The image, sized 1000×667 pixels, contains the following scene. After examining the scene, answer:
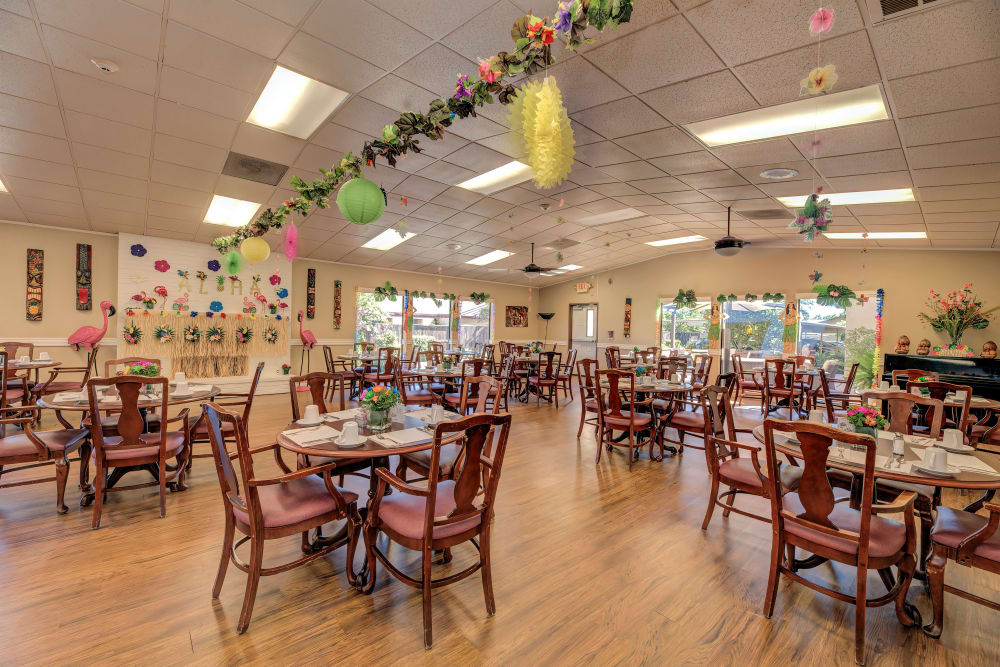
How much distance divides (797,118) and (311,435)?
4.45 m

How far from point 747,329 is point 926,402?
278 inches

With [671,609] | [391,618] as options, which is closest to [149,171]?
[391,618]

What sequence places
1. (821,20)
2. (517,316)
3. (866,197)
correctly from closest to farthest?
(821,20)
(866,197)
(517,316)

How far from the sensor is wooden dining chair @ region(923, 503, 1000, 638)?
1.80 m

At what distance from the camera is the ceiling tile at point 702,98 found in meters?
3.12

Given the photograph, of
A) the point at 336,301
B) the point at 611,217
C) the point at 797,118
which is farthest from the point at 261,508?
the point at 336,301

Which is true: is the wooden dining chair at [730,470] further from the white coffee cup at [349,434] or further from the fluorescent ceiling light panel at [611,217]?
the fluorescent ceiling light panel at [611,217]

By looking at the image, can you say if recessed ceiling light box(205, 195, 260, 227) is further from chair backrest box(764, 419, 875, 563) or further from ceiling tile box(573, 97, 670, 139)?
chair backrest box(764, 419, 875, 563)

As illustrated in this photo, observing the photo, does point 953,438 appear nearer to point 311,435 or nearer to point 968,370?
point 311,435

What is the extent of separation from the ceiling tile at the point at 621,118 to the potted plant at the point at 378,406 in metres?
2.89

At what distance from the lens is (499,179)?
539 centimetres

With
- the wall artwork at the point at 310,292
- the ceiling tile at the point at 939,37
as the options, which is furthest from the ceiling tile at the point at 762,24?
the wall artwork at the point at 310,292

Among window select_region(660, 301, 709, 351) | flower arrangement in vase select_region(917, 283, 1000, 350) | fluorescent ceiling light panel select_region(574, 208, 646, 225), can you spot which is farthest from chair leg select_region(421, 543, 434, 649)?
window select_region(660, 301, 709, 351)

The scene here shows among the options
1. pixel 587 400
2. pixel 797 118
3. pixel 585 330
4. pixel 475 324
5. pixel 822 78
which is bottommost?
pixel 587 400
